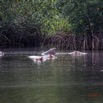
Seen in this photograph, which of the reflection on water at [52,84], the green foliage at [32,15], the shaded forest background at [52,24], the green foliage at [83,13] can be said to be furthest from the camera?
the green foliage at [32,15]

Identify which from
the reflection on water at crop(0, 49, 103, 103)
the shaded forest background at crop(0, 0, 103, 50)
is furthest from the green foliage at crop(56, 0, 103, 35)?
the reflection on water at crop(0, 49, 103, 103)

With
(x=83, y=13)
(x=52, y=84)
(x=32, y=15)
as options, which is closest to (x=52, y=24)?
(x=32, y=15)

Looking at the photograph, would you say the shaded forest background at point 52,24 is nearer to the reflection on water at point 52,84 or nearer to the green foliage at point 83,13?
the green foliage at point 83,13

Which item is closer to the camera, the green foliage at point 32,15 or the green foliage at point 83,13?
the green foliage at point 83,13

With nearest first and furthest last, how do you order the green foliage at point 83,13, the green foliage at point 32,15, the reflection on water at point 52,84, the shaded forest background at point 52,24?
the reflection on water at point 52,84 < the green foliage at point 83,13 < the shaded forest background at point 52,24 < the green foliage at point 32,15

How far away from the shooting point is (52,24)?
38.1m

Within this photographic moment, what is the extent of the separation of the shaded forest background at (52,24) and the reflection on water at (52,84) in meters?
12.1

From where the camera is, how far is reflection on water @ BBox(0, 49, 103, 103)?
11.8m

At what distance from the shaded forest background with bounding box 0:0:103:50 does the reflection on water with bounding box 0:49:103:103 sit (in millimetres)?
12139

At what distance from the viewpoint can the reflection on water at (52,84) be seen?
38.6 ft

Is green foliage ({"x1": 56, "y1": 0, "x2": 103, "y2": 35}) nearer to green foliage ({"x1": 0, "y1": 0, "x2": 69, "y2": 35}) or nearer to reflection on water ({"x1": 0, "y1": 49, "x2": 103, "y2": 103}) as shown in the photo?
green foliage ({"x1": 0, "y1": 0, "x2": 69, "y2": 35})

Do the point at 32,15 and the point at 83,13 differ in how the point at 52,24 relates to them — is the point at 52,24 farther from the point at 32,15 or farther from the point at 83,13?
the point at 83,13

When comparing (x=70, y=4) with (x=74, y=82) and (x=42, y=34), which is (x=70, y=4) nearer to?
(x=42, y=34)

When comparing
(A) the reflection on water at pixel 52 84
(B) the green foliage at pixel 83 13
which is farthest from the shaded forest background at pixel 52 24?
(A) the reflection on water at pixel 52 84
